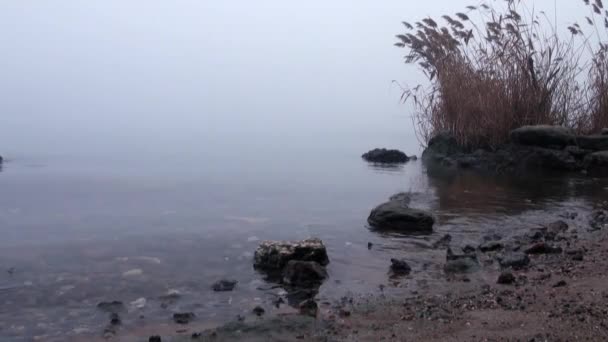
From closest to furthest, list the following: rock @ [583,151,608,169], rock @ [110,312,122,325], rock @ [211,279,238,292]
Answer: rock @ [110,312,122,325] < rock @ [211,279,238,292] < rock @ [583,151,608,169]

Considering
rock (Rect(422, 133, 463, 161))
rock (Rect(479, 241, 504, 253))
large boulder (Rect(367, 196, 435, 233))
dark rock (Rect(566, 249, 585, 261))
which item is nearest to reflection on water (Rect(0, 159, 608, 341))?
large boulder (Rect(367, 196, 435, 233))

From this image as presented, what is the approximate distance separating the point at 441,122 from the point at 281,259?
31.2 ft

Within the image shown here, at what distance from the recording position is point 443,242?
613 centimetres

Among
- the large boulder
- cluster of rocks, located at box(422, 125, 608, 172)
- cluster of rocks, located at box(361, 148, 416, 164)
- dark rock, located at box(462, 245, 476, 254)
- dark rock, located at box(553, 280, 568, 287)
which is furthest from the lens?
cluster of rocks, located at box(361, 148, 416, 164)

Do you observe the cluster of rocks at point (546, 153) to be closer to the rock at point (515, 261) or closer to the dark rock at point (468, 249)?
the dark rock at point (468, 249)

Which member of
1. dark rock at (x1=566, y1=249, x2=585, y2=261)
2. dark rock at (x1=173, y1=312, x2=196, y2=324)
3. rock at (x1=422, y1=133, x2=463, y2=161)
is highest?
rock at (x1=422, y1=133, x2=463, y2=161)

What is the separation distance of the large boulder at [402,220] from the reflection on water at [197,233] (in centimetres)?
18

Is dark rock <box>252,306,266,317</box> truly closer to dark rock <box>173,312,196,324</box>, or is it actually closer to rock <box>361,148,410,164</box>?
dark rock <box>173,312,196,324</box>

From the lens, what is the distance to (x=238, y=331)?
3.67 m

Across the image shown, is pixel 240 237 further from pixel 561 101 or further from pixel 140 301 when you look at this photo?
pixel 561 101

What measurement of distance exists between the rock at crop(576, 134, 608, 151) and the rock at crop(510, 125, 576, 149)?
13cm

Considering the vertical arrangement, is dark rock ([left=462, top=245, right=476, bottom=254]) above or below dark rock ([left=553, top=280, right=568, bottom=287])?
above

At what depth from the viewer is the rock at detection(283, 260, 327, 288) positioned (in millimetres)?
4734

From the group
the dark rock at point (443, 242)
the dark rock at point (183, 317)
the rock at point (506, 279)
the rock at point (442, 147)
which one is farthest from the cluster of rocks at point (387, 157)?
the dark rock at point (183, 317)
